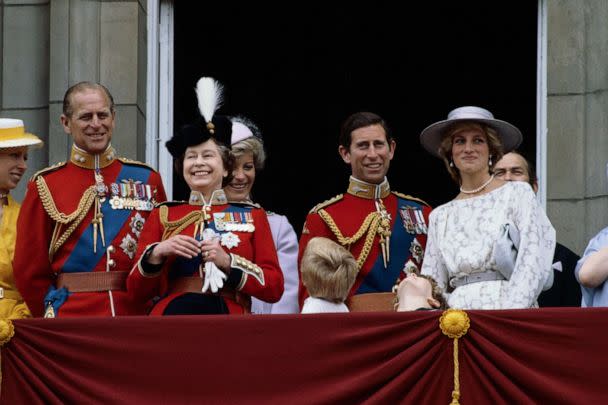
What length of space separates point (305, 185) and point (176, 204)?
555cm

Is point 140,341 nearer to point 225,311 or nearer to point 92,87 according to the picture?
point 225,311

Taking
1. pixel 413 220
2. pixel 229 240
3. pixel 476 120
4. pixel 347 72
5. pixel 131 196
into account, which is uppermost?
pixel 347 72

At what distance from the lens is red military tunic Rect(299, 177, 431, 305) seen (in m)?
8.64

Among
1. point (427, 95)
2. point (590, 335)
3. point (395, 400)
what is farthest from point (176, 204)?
point (427, 95)

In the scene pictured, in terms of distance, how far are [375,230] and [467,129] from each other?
74 centimetres

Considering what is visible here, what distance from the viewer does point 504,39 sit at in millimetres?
12414

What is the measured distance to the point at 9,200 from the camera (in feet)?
29.0

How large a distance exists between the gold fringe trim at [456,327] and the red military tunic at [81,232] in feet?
5.25

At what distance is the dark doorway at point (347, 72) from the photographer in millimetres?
12352

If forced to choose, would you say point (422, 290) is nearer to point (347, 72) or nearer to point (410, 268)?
point (410, 268)

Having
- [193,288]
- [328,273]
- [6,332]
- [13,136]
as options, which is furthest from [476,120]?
[6,332]

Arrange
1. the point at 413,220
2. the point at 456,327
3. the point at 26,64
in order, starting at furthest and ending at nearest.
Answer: the point at 26,64
the point at 413,220
the point at 456,327

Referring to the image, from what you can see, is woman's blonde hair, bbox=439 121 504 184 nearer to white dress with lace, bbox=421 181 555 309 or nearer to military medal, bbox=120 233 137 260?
white dress with lace, bbox=421 181 555 309

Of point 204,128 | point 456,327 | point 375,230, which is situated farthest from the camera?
point 375,230
